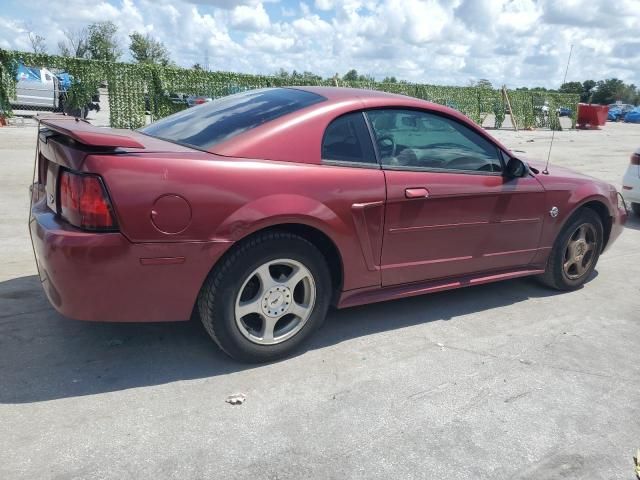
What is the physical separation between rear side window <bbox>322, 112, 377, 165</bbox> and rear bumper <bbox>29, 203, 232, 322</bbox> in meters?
0.91

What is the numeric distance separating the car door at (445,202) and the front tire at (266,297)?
1.87 ft

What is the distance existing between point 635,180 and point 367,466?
7103mm

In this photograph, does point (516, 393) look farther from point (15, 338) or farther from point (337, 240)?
point (15, 338)

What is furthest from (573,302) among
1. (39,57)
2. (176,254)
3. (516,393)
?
(39,57)

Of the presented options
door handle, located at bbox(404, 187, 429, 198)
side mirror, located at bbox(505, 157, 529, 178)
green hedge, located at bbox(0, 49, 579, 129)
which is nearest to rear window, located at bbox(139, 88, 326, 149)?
door handle, located at bbox(404, 187, 429, 198)

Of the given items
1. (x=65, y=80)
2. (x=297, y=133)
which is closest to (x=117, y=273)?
(x=297, y=133)

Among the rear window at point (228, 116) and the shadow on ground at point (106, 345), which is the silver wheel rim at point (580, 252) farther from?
the rear window at point (228, 116)

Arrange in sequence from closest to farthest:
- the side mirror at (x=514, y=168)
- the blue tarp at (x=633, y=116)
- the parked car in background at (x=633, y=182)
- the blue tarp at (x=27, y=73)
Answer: the side mirror at (x=514, y=168) → the parked car in background at (x=633, y=182) → the blue tarp at (x=27, y=73) → the blue tarp at (x=633, y=116)

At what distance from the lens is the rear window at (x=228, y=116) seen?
336cm

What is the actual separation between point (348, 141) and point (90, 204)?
1582 mm

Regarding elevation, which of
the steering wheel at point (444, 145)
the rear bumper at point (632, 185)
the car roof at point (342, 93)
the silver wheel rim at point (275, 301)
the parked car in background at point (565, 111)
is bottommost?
the silver wheel rim at point (275, 301)

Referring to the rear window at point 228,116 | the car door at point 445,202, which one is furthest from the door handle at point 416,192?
the rear window at point 228,116

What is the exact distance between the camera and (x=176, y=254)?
2.90 m

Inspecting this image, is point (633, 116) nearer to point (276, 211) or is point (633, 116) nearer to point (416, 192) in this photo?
point (416, 192)
